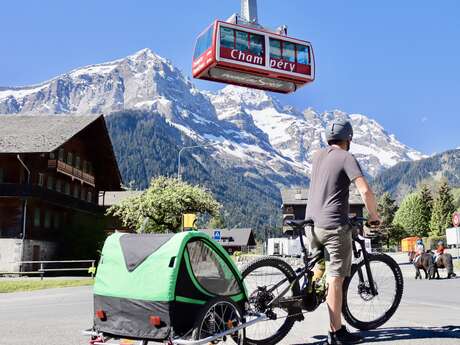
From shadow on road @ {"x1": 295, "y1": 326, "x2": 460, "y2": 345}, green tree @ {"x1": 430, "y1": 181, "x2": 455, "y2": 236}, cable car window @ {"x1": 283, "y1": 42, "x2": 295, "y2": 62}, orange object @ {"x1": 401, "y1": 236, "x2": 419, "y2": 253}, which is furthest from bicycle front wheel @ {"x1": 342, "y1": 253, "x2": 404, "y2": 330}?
green tree @ {"x1": 430, "y1": 181, "x2": 455, "y2": 236}

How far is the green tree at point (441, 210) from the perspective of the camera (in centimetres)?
9738

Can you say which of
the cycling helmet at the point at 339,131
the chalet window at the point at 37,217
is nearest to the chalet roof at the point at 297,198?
the chalet window at the point at 37,217

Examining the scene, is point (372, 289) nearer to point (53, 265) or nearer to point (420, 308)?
point (420, 308)

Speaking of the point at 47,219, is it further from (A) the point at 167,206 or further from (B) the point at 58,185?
(A) the point at 167,206

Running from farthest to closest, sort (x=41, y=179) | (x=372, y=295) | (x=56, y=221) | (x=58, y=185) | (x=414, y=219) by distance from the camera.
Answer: (x=414, y=219), (x=56, y=221), (x=58, y=185), (x=41, y=179), (x=372, y=295)

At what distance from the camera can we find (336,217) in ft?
17.2

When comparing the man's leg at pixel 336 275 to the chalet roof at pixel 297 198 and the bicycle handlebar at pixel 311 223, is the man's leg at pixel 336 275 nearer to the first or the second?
the bicycle handlebar at pixel 311 223

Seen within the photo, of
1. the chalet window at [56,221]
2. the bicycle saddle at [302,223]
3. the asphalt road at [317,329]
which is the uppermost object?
the chalet window at [56,221]

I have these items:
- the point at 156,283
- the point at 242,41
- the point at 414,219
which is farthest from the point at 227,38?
the point at 414,219

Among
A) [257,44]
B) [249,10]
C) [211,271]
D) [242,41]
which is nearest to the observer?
[211,271]

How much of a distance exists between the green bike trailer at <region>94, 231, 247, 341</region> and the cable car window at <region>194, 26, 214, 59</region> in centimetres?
2015

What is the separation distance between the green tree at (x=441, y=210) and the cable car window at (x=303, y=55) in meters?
77.6

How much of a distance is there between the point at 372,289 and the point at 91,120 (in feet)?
138

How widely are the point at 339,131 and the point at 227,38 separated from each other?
18860mm
